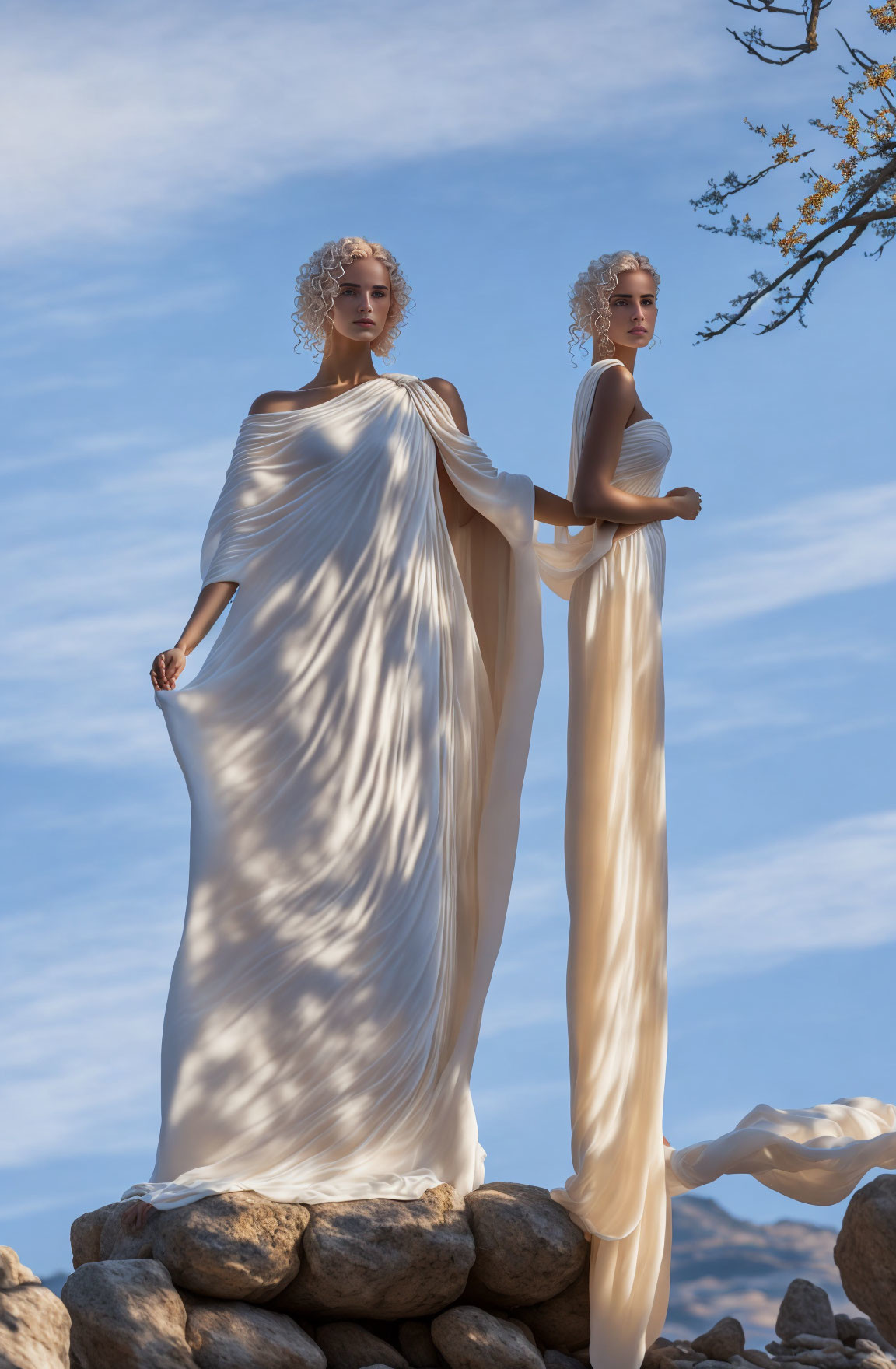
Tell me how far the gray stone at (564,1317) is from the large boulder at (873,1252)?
0.97 m

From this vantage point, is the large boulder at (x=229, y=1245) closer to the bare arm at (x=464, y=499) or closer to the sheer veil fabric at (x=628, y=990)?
the sheer veil fabric at (x=628, y=990)

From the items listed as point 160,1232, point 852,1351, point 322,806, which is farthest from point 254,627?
point 852,1351

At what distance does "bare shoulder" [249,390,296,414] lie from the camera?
7230mm

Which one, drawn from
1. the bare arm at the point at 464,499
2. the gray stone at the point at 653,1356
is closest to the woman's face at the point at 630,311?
the bare arm at the point at 464,499

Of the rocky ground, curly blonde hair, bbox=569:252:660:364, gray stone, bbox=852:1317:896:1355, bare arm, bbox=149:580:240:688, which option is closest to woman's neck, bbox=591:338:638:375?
curly blonde hair, bbox=569:252:660:364

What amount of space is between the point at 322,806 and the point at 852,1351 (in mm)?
3047

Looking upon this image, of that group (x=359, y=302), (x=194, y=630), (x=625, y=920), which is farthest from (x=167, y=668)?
(x=625, y=920)

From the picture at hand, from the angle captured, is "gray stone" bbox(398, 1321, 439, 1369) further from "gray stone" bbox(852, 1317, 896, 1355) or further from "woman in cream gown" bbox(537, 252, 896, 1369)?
"gray stone" bbox(852, 1317, 896, 1355)

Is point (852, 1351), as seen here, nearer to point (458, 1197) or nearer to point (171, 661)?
point (458, 1197)

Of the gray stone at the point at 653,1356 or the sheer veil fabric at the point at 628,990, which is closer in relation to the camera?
the sheer veil fabric at the point at 628,990

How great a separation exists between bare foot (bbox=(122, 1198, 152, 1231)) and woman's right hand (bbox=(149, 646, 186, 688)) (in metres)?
1.91

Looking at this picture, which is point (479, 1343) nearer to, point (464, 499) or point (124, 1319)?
point (124, 1319)

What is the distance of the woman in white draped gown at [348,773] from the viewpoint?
6453 millimetres

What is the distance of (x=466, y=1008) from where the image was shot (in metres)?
6.78
